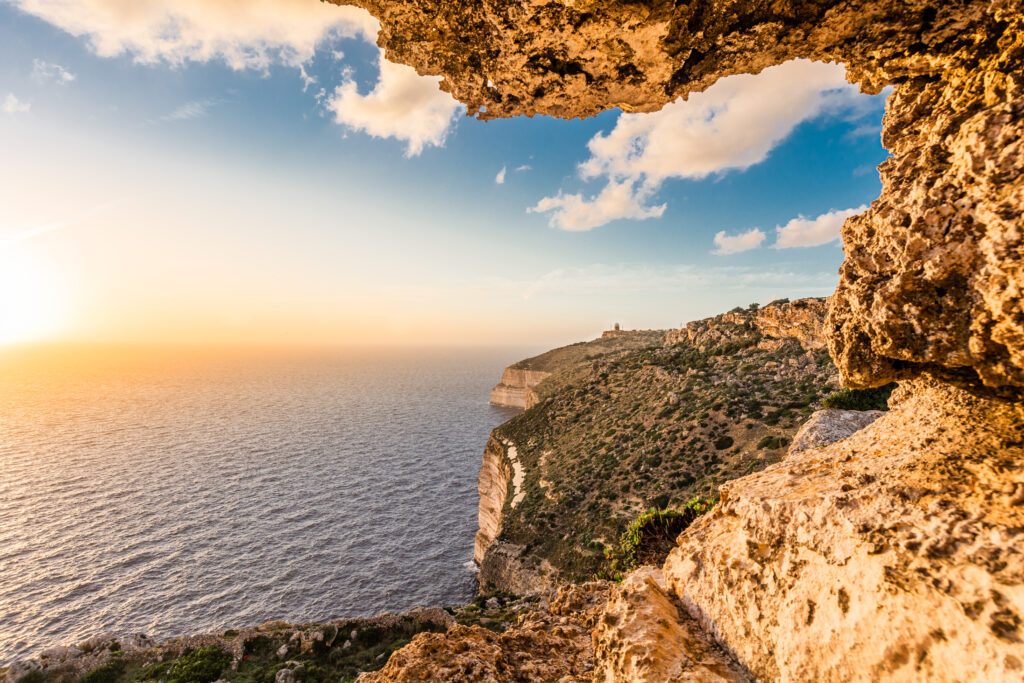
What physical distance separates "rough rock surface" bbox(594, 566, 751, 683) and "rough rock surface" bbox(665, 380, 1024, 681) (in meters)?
0.37

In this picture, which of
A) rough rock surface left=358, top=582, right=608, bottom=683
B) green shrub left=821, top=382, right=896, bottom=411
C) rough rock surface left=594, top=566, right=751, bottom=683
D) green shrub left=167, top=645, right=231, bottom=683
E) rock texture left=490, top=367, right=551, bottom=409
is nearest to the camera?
rough rock surface left=594, top=566, right=751, bottom=683

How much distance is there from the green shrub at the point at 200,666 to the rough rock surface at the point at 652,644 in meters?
20.8

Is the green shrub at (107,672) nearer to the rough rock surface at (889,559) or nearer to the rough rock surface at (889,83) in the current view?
the rough rock surface at (889,559)

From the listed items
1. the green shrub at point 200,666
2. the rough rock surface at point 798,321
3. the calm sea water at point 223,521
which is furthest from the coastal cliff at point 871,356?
the rough rock surface at point 798,321

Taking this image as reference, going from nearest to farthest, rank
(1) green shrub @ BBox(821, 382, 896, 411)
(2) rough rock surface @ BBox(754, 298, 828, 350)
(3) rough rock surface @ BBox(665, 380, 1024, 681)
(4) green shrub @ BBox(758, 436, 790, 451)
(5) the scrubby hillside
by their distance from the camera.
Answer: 1. (3) rough rock surface @ BBox(665, 380, 1024, 681)
2. (1) green shrub @ BBox(821, 382, 896, 411)
3. (4) green shrub @ BBox(758, 436, 790, 451)
4. (5) the scrubby hillside
5. (2) rough rock surface @ BBox(754, 298, 828, 350)

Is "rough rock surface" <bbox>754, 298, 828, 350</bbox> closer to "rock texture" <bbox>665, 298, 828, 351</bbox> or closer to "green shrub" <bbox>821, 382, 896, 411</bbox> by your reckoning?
"rock texture" <bbox>665, 298, 828, 351</bbox>

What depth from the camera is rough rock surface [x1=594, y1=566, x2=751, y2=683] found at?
722 centimetres

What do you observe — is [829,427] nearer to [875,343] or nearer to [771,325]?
[875,343]

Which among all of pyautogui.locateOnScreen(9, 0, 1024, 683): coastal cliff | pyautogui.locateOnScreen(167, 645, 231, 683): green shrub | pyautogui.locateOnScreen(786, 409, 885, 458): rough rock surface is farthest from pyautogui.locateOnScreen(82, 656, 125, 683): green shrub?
pyautogui.locateOnScreen(786, 409, 885, 458): rough rock surface

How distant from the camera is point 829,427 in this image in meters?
18.2

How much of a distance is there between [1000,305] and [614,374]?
57.8 metres

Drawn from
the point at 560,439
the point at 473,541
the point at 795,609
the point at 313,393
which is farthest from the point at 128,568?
the point at 313,393

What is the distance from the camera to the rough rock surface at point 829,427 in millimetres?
16830

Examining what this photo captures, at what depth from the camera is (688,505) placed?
63.7 feet
